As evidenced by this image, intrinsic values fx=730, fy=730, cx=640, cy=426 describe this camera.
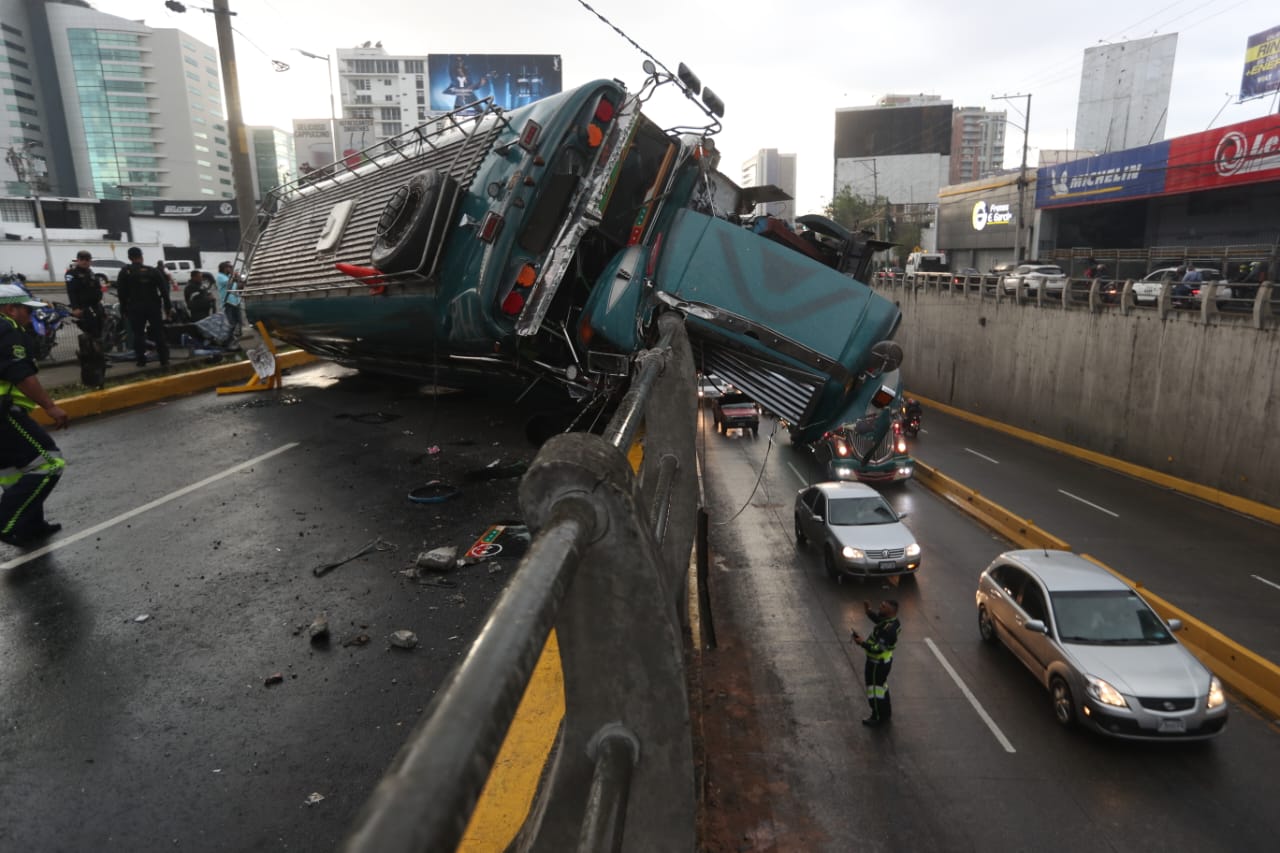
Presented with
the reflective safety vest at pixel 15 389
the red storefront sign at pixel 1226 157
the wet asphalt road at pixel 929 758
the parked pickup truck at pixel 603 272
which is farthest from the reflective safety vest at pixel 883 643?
the red storefront sign at pixel 1226 157

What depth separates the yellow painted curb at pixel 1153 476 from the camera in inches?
727

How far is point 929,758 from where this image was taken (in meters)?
8.40

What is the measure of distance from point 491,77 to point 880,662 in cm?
7992

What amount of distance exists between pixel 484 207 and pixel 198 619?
13.2 ft

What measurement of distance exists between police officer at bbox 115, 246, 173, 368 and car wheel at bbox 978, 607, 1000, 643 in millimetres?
13663

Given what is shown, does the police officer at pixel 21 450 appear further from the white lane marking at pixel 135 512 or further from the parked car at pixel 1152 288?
the parked car at pixel 1152 288

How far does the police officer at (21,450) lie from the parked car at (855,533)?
11.5 meters

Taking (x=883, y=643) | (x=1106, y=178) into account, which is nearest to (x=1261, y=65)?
(x=1106, y=178)

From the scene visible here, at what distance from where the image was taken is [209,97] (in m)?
126

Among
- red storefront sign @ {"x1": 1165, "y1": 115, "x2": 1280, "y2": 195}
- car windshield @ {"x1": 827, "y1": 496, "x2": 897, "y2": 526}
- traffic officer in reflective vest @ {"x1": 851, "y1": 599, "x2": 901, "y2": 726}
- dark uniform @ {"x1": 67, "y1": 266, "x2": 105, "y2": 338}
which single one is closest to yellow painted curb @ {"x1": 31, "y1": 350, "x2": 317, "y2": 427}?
dark uniform @ {"x1": 67, "y1": 266, "x2": 105, "y2": 338}

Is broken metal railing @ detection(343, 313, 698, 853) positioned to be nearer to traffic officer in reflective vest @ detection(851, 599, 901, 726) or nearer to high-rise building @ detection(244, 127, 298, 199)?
traffic officer in reflective vest @ detection(851, 599, 901, 726)

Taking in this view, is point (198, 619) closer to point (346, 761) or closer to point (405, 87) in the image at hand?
point (346, 761)

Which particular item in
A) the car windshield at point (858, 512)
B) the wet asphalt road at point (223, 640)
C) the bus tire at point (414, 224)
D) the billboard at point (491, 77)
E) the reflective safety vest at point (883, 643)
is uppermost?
the billboard at point (491, 77)

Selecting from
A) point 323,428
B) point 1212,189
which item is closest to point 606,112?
point 323,428
